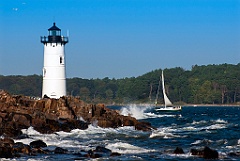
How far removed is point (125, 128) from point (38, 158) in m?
22.7

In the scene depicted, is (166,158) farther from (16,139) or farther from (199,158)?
(16,139)

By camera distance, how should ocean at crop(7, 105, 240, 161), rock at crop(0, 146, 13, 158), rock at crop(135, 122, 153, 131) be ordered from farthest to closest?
Answer: rock at crop(135, 122, 153, 131) < ocean at crop(7, 105, 240, 161) < rock at crop(0, 146, 13, 158)

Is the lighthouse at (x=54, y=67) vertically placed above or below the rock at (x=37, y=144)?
above

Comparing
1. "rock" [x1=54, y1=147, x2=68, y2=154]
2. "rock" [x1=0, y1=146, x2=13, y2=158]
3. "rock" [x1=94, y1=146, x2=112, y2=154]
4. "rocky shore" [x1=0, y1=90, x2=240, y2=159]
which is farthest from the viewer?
"rock" [x1=94, y1=146, x2=112, y2=154]

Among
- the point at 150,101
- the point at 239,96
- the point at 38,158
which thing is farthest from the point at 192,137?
the point at 239,96

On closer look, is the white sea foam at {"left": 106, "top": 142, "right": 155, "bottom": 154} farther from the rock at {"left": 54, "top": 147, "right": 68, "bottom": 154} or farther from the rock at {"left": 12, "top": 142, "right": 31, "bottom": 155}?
the rock at {"left": 12, "top": 142, "right": 31, "bottom": 155}

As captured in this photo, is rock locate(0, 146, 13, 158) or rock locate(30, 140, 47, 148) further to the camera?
rock locate(30, 140, 47, 148)

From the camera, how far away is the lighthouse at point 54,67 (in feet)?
222

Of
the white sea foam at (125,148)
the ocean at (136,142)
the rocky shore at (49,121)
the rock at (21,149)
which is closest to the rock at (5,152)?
the rocky shore at (49,121)

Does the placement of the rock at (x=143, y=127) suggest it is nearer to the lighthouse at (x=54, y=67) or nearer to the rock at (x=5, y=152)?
the lighthouse at (x=54, y=67)

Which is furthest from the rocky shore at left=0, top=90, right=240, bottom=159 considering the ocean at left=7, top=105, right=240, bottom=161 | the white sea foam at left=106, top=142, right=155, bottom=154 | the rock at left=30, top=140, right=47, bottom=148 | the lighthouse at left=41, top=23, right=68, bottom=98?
the lighthouse at left=41, top=23, right=68, bottom=98

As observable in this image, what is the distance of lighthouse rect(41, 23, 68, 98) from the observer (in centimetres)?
6775

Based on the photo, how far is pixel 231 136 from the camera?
48.2 meters

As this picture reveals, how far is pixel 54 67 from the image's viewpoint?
67688mm
